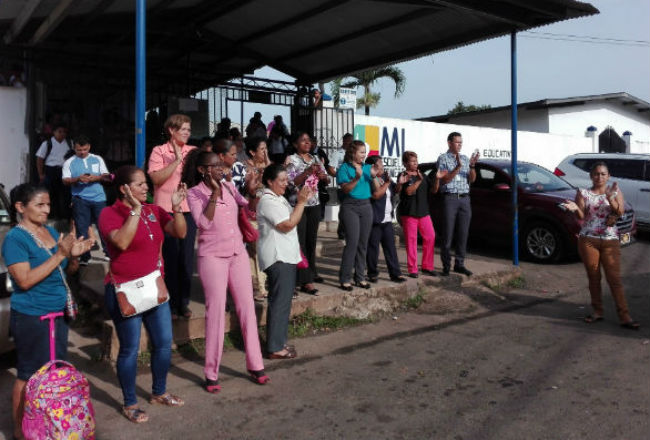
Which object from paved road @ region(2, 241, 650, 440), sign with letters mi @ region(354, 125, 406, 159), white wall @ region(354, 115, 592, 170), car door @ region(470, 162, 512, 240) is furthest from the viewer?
white wall @ region(354, 115, 592, 170)

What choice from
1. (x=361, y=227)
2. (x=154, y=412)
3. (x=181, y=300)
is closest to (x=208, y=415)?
(x=154, y=412)

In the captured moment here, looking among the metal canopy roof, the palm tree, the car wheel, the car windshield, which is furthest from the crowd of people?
the palm tree

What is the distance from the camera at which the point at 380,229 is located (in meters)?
7.18

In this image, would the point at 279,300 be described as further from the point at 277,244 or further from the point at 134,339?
the point at 134,339

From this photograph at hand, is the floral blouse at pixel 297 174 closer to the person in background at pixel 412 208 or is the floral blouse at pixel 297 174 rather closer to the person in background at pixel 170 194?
the person in background at pixel 170 194

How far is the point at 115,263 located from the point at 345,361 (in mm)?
2299

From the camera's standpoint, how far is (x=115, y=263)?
12.3 feet

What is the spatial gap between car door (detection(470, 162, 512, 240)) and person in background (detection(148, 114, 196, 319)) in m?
6.31

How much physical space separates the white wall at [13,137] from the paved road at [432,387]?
251 inches

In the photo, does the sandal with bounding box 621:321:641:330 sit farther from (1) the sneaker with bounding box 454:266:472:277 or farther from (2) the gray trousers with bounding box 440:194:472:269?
(2) the gray trousers with bounding box 440:194:472:269

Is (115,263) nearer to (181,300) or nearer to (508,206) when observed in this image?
(181,300)

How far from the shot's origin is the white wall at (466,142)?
45.6ft

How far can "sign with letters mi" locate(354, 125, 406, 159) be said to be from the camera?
1341cm

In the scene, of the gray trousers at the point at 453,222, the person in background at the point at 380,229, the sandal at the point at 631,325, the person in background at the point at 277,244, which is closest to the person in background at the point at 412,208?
the gray trousers at the point at 453,222
